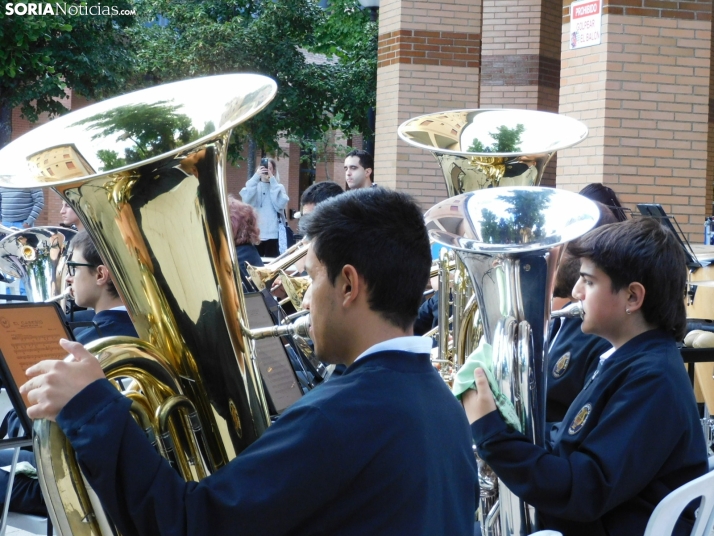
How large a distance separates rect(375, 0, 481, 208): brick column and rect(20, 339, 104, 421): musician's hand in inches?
278

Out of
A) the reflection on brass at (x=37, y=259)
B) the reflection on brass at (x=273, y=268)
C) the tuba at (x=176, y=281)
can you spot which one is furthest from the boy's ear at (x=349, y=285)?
the reflection on brass at (x=37, y=259)

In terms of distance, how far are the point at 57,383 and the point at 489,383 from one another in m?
1.00

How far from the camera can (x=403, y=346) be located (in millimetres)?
1504

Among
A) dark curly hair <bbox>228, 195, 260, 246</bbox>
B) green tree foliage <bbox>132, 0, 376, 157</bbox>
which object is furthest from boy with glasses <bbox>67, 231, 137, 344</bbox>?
green tree foliage <bbox>132, 0, 376, 157</bbox>

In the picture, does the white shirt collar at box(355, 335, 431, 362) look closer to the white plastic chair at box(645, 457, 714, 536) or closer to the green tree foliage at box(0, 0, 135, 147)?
the white plastic chair at box(645, 457, 714, 536)

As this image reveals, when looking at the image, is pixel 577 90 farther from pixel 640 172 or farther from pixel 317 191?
pixel 317 191

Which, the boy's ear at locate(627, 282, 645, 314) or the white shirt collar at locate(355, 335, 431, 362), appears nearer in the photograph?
the white shirt collar at locate(355, 335, 431, 362)

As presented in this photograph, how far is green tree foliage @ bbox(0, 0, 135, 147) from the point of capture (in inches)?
563

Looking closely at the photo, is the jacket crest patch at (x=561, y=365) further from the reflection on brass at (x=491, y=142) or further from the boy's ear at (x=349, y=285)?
the boy's ear at (x=349, y=285)

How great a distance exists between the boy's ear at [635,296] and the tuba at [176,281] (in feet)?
3.25

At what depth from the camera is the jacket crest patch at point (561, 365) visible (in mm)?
2705

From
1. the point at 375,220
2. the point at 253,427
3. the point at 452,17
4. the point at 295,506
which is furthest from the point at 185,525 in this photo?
the point at 452,17

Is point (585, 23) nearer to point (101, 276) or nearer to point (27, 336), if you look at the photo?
point (101, 276)

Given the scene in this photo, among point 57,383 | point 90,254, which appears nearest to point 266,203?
point 90,254
